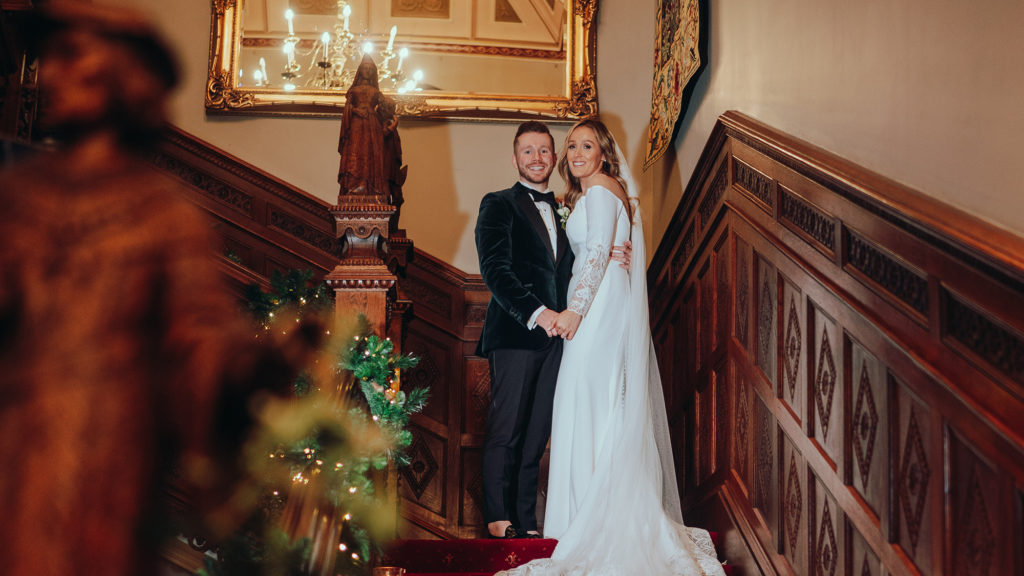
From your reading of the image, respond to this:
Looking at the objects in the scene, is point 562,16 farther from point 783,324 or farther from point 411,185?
point 783,324

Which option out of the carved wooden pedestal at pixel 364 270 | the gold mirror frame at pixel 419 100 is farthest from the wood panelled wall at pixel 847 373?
the gold mirror frame at pixel 419 100

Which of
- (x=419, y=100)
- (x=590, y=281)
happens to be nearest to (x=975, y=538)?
(x=590, y=281)

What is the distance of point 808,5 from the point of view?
3.11 metres

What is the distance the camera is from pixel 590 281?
11.9 feet

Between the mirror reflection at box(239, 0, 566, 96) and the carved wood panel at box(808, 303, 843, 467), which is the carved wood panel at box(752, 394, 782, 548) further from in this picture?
the mirror reflection at box(239, 0, 566, 96)

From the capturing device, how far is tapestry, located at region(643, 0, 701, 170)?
4633 mm

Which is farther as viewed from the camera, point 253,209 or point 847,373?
point 253,209

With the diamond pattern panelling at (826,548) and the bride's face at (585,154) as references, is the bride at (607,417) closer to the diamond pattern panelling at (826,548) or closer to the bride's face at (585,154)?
the bride's face at (585,154)

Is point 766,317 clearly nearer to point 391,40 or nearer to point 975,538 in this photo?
point 975,538

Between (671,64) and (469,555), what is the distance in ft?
9.99

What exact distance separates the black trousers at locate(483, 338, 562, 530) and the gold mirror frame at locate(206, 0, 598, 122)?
2575mm

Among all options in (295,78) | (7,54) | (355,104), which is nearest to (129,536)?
(355,104)

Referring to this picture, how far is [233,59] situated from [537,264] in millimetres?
3246

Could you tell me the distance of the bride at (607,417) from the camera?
304cm
